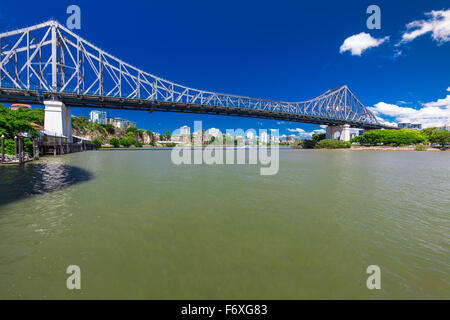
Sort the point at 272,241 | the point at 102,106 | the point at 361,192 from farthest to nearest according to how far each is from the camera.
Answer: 1. the point at 102,106
2. the point at 361,192
3. the point at 272,241

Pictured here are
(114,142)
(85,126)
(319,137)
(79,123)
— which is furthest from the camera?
(85,126)

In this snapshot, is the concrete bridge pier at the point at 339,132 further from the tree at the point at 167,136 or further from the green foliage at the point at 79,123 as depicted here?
the green foliage at the point at 79,123

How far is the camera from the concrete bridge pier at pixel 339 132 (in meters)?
66.5

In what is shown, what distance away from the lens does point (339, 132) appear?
224 feet

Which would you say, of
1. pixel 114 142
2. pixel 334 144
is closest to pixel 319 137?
pixel 334 144

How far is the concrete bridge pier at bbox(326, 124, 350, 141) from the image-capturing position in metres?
66.5

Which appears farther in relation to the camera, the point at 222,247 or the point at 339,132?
the point at 339,132

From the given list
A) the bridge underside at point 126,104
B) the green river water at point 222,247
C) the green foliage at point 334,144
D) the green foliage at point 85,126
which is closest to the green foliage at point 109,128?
the green foliage at point 85,126

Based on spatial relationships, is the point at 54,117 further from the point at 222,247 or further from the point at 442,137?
the point at 442,137

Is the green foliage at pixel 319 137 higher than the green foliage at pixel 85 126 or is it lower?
lower
